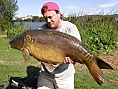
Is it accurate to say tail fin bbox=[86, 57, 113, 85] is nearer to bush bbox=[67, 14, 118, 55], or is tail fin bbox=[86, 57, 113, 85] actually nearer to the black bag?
the black bag

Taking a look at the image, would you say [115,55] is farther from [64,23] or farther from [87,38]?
[64,23]

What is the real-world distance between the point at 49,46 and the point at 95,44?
11301 mm

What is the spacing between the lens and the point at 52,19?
3490 millimetres

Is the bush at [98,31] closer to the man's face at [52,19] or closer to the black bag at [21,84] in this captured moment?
the black bag at [21,84]

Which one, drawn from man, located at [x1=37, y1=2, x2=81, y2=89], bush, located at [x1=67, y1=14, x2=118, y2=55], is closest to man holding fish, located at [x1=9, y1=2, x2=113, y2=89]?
man, located at [x1=37, y1=2, x2=81, y2=89]

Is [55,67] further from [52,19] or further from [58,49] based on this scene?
[52,19]

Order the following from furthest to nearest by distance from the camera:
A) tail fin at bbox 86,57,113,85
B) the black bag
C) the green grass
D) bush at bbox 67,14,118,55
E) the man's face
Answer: bush at bbox 67,14,118,55 < the green grass < the black bag < the man's face < tail fin at bbox 86,57,113,85

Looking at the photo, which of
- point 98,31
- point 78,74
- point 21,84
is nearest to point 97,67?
point 21,84

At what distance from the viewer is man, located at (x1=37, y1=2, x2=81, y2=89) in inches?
138

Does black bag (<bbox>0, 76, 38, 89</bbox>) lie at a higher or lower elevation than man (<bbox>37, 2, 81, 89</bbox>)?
lower

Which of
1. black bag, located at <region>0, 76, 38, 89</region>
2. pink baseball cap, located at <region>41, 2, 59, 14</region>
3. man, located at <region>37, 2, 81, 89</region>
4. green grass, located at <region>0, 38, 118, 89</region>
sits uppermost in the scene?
pink baseball cap, located at <region>41, 2, 59, 14</region>

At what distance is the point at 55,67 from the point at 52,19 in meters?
0.61

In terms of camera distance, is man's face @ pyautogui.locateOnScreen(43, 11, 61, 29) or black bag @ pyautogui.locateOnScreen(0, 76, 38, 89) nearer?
man's face @ pyautogui.locateOnScreen(43, 11, 61, 29)

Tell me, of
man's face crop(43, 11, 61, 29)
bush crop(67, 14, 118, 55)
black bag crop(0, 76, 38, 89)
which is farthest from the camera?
bush crop(67, 14, 118, 55)
